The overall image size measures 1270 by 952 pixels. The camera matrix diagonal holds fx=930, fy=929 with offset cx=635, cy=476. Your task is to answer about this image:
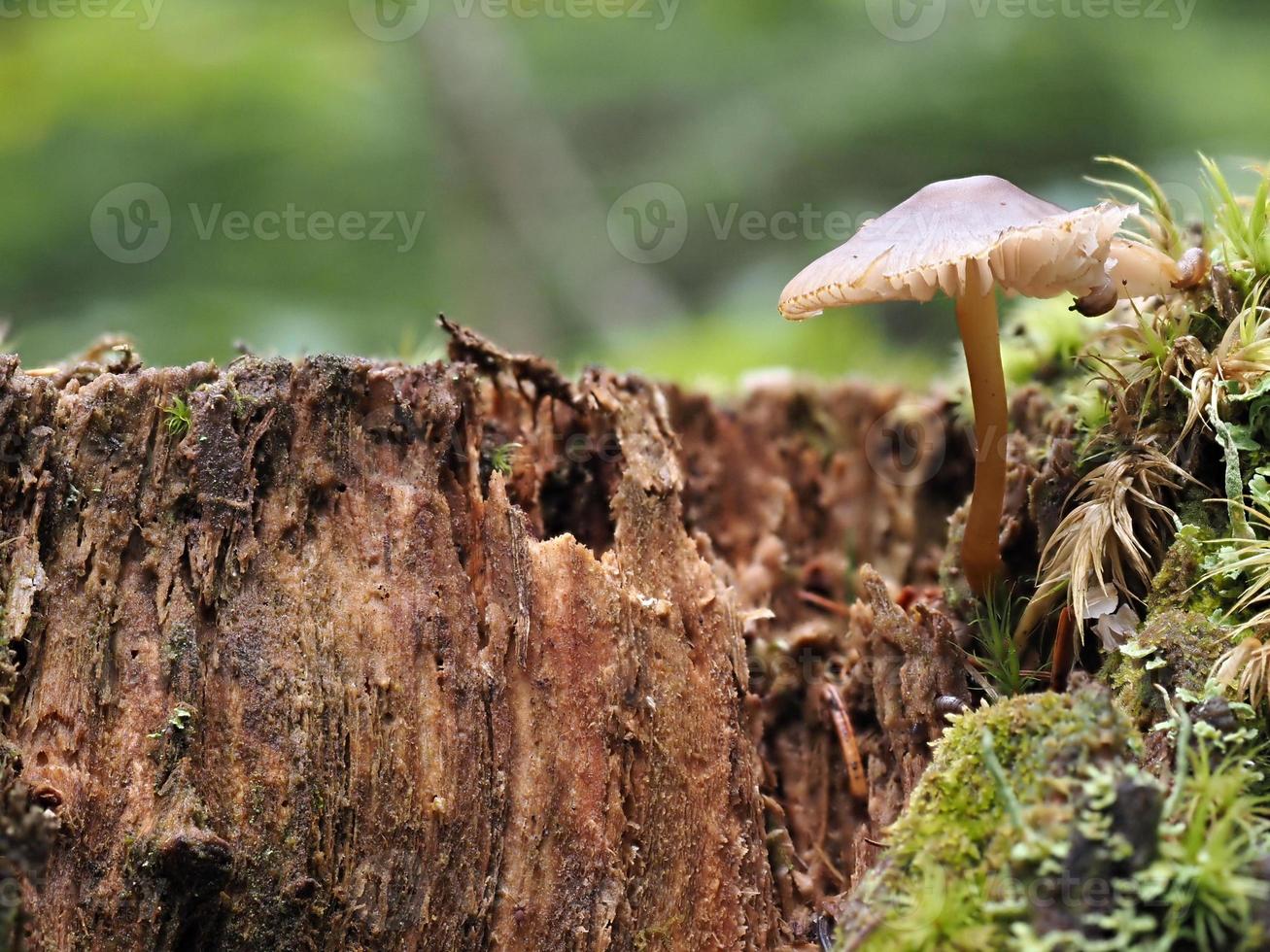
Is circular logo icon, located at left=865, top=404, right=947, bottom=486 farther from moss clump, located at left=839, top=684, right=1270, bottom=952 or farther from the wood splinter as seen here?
moss clump, located at left=839, top=684, right=1270, bottom=952

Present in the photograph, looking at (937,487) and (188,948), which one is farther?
(937,487)

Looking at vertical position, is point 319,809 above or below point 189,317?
below

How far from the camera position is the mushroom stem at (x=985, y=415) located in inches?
88.9

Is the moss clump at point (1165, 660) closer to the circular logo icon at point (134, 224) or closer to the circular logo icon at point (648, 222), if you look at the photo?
the circular logo icon at point (648, 222)

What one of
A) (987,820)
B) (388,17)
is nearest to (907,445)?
(987,820)

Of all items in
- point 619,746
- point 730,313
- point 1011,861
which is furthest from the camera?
point 730,313

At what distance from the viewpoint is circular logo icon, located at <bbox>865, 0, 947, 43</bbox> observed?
294 inches

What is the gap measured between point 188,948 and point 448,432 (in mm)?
1257

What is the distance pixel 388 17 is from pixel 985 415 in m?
8.36

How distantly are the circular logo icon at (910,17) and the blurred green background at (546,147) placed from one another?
0.02 m

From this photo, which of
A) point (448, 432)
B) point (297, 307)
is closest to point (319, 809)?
point (448, 432)

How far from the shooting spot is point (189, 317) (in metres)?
6.55

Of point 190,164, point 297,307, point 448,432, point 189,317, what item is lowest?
point 448,432

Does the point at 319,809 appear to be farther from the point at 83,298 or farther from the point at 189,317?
the point at 83,298
